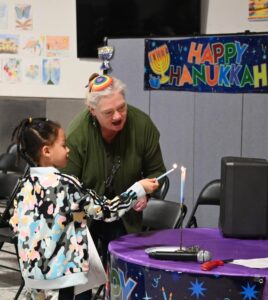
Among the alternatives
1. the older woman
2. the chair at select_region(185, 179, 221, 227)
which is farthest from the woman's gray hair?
the chair at select_region(185, 179, 221, 227)

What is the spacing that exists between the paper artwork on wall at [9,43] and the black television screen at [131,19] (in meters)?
0.78

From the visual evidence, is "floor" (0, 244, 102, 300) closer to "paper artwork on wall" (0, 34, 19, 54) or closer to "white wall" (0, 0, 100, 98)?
"white wall" (0, 0, 100, 98)

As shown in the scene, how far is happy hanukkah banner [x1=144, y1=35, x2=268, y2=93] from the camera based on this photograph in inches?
202

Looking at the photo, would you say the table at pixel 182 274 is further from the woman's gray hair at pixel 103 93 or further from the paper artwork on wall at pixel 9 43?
the paper artwork on wall at pixel 9 43

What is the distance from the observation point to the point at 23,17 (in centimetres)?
755

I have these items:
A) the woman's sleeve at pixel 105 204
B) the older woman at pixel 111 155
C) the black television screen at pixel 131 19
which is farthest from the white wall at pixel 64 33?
the woman's sleeve at pixel 105 204

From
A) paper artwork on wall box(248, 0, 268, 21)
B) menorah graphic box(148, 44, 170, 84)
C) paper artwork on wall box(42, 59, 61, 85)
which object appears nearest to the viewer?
menorah graphic box(148, 44, 170, 84)

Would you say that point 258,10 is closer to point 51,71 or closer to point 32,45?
point 51,71

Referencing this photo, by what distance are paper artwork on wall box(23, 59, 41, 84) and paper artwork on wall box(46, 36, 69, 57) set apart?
19cm

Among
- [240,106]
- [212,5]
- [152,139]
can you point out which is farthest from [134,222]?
[212,5]

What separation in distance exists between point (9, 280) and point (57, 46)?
316 centimetres

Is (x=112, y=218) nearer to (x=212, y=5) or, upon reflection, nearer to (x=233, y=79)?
(x=233, y=79)

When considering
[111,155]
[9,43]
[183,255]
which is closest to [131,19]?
[9,43]

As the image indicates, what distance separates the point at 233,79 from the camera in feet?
17.3
